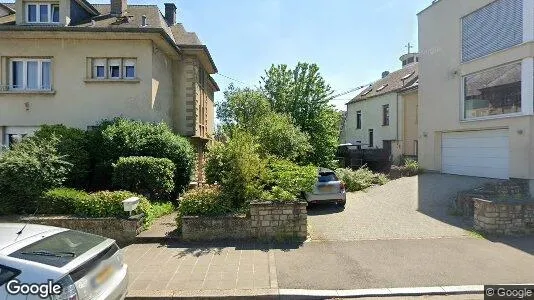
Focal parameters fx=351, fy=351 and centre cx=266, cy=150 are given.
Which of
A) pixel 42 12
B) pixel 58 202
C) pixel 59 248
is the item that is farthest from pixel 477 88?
pixel 42 12

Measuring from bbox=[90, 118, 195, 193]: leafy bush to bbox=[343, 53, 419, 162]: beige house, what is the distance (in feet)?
54.8

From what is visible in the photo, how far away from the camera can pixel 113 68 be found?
12.8m

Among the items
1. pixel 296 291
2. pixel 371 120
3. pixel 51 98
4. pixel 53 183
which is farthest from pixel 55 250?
pixel 371 120

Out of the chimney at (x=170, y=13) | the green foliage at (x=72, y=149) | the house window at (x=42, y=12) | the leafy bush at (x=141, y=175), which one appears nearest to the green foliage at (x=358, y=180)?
the leafy bush at (x=141, y=175)

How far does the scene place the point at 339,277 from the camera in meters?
5.52

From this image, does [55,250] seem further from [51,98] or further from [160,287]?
[51,98]

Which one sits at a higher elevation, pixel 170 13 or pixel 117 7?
pixel 170 13

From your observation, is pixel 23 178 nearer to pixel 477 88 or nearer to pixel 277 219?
pixel 277 219

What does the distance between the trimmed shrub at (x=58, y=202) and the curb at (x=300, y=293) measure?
4142 mm

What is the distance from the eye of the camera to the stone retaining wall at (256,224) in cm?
751

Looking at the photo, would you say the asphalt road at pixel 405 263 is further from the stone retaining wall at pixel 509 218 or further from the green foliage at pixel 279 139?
the green foliage at pixel 279 139

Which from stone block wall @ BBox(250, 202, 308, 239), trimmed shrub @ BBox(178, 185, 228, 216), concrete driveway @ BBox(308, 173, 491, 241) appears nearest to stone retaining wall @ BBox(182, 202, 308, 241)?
stone block wall @ BBox(250, 202, 308, 239)

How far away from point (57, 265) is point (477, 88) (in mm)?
16088

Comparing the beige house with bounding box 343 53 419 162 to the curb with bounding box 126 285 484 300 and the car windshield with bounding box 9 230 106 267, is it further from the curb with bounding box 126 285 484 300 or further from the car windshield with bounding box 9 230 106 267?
the car windshield with bounding box 9 230 106 267
